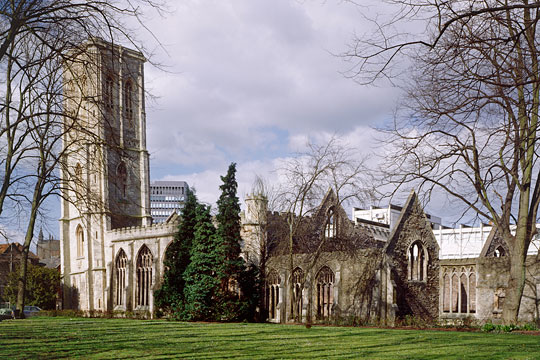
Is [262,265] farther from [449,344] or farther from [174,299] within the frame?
[449,344]

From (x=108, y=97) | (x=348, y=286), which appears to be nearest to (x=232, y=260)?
(x=348, y=286)

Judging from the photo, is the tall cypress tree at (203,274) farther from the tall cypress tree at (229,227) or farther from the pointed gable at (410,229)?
the pointed gable at (410,229)

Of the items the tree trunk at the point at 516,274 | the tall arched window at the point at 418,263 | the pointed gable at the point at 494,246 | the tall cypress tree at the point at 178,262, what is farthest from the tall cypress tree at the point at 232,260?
the tree trunk at the point at 516,274

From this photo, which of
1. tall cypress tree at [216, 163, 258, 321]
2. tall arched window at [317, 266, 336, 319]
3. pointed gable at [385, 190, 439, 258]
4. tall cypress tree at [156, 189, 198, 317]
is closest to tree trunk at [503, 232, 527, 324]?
pointed gable at [385, 190, 439, 258]

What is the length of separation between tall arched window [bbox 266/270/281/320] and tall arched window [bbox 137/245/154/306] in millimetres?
14907

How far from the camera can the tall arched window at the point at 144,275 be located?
49.2 m

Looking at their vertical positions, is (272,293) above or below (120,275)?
above

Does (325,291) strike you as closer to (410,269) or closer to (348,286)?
(348,286)

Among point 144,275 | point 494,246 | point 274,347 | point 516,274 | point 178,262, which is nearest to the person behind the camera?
point 274,347

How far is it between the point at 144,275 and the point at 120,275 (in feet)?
12.1

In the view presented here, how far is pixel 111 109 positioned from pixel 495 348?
10.5 meters

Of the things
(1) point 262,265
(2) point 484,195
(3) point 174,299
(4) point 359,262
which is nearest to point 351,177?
(4) point 359,262

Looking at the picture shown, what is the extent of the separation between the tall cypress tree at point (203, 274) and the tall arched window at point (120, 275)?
18.0m

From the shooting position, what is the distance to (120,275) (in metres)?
52.2
